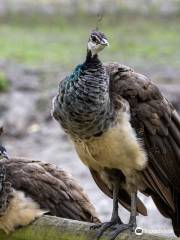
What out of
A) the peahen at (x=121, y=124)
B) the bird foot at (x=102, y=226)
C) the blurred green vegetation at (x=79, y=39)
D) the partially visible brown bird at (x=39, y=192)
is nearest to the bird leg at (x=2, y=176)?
the partially visible brown bird at (x=39, y=192)

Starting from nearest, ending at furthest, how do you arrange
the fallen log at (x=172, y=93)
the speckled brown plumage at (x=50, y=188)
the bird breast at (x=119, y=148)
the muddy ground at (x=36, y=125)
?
the bird breast at (x=119, y=148), the speckled brown plumage at (x=50, y=188), the muddy ground at (x=36, y=125), the fallen log at (x=172, y=93)

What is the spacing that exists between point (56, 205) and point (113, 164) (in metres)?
0.93

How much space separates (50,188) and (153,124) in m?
1.13

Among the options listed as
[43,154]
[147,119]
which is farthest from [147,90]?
[43,154]

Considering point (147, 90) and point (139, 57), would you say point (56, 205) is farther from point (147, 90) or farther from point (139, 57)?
point (139, 57)

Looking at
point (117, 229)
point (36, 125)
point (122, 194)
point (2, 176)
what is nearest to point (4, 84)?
point (36, 125)

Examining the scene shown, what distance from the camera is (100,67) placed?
4992 millimetres

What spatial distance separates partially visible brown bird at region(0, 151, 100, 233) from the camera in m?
5.61

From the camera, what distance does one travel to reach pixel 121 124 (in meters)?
4.95

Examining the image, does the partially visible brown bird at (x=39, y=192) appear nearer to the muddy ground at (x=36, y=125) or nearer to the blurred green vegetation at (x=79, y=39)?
the muddy ground at (x=36, y=125)

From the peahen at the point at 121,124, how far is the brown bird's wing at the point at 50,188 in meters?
0.74

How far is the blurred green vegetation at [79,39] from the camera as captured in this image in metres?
14.8

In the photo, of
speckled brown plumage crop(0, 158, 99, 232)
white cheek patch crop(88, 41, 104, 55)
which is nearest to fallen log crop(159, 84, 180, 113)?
speckled brown plumage crop(0, 158, 99, 232)

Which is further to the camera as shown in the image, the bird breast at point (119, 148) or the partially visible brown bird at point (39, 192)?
the partially visible brown bird at point (39, 192)
